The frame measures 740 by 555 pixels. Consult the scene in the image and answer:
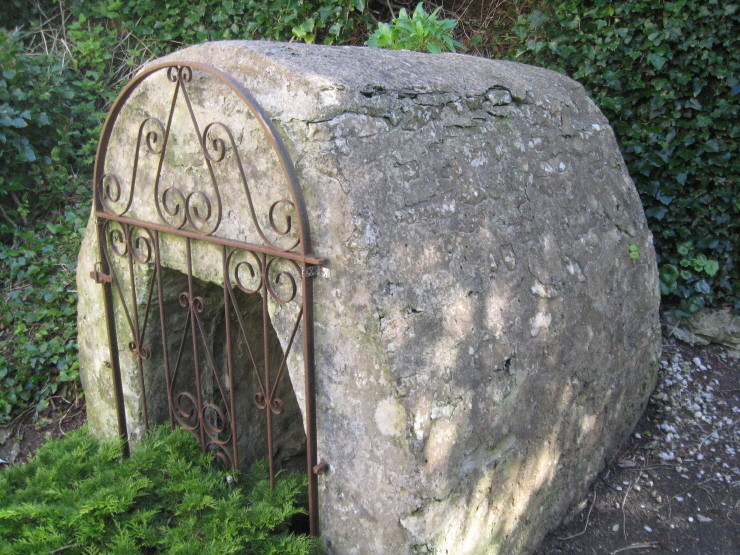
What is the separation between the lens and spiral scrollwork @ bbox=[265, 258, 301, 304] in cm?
186

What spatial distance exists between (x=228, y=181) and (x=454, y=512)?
129 cm

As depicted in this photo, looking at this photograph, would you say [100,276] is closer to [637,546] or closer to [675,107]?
[637,546]

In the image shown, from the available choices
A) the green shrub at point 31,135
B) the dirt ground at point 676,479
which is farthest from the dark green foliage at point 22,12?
the dirt ground at point 676,479

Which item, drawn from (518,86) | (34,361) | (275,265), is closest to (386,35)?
(518,86)

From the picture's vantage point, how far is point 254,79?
6.30ft

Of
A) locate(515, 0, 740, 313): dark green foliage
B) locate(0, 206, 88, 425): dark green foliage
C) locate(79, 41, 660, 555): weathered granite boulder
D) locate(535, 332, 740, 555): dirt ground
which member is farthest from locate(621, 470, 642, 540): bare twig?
locate(0, 206, 88, 425): dark green foliage

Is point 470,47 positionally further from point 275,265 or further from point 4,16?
point 4,16

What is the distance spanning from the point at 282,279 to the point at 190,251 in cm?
46

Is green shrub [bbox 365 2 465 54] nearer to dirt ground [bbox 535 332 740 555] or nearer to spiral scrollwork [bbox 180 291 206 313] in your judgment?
spiral scrollwork [bbox 180 291 206 313]

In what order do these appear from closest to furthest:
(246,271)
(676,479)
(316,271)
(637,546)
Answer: (316,271) → (246,271) → (637,546) → (676,479)

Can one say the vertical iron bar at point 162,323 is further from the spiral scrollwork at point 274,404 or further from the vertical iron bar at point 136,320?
the spiral scrollwork at point 274,404

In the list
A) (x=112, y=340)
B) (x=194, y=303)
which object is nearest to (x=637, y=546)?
(x=194, y=303)

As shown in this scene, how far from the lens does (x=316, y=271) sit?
1802mm

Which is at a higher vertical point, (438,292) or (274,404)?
(438,292)
